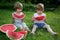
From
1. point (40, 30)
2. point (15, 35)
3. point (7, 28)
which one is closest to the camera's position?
point (15, 35)

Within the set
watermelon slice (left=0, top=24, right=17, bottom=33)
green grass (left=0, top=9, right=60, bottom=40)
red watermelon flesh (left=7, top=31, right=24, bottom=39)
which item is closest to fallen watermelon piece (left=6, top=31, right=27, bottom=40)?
red watermelon flesh (left=7, top=31, right=24, bottom=39)

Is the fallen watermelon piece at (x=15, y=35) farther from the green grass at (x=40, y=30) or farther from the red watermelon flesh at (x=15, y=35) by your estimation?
the green grass at (x=40, y=30)

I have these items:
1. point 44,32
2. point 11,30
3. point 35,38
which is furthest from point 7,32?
point 44,32

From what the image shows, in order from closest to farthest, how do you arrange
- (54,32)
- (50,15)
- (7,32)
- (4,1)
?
(7,32), (54,32), (50,15), (4,1)

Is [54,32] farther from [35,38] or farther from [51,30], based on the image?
[35,38]

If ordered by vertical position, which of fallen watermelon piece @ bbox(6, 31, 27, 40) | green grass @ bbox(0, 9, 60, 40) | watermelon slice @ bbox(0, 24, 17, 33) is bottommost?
green grass @ bbox(0, 9, 60, 40)

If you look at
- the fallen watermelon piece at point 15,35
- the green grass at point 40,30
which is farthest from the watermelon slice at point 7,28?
the fallen watermelon piece at point 15,35

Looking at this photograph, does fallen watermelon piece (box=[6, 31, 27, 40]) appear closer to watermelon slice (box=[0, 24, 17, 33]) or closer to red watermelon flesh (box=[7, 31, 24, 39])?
red watermelon flesh (box=[7, 31, 24, 39])

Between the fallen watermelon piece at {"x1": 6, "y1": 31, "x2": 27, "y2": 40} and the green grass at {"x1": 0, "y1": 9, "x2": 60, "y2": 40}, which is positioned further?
the green grass at {"x1": 0, "y1": 9, "x2": 60, "y2": 40}

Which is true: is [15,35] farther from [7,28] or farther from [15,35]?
[7,28]

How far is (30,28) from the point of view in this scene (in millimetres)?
6285

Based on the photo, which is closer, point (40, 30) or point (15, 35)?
point (15, 35)

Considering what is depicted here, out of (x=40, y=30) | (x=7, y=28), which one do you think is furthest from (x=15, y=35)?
(x=40, y=30)

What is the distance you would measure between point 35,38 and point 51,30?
0.62 m
